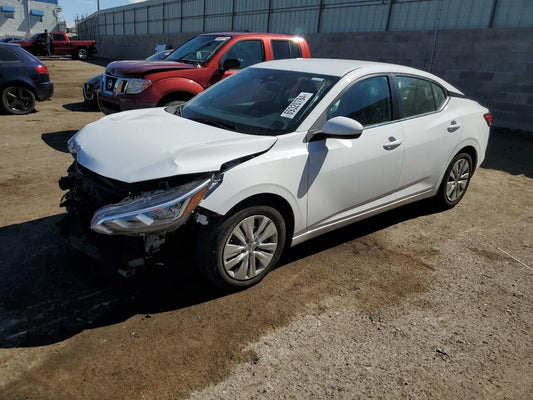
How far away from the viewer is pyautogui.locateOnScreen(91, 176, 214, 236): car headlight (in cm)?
268

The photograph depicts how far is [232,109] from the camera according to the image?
384 cm

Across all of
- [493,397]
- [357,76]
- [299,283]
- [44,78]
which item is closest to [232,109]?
[357,76]

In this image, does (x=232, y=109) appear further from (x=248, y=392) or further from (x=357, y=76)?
(x=248, y=392)

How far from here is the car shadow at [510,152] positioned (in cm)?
750

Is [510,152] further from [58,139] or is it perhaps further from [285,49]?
[58,139]

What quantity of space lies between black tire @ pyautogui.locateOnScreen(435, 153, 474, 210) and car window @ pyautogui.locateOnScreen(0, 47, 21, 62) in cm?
913

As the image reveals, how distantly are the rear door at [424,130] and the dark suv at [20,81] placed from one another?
847 centimetres

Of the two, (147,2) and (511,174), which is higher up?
(147,2)

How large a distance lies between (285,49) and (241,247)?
18.3 feet

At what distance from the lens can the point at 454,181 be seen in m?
5.02

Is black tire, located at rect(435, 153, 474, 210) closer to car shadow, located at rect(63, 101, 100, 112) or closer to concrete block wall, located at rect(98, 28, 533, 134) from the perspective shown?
concrete block wall, located at rect(98, 28, 533, 134)

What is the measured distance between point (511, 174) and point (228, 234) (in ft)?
19.8

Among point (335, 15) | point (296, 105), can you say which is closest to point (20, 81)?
point (296, 105)

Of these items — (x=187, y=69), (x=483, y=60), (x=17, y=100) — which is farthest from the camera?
(x=483, y=60)
